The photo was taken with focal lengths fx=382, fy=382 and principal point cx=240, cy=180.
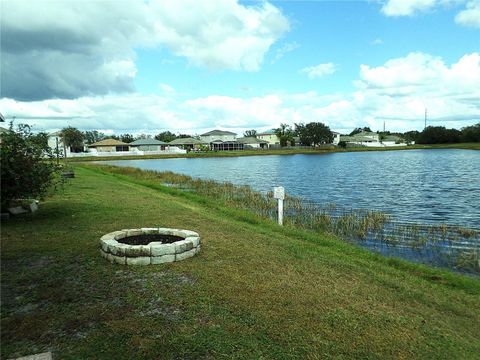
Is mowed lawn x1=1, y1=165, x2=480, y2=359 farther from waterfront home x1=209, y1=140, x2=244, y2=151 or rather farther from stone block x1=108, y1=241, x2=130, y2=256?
waterfront home x1=209, y1=140, x2=244, y2=151

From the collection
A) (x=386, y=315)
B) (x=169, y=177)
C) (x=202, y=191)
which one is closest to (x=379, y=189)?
(x=202, y=191)

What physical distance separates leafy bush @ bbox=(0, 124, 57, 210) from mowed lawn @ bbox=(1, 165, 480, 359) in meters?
1.34

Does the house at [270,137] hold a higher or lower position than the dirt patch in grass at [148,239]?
higher

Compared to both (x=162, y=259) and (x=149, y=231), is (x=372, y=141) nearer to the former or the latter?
(x=149, y=231)

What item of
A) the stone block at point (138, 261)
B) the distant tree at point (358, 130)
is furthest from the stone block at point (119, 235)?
the distant tree at point (358, 130)

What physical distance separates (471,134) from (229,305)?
4790 inches

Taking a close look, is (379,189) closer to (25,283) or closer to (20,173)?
(20,173)

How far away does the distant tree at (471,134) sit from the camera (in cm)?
10540

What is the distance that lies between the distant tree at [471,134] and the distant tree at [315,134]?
37446mm

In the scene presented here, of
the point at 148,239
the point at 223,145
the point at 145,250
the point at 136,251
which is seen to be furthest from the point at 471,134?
the point at 136,251

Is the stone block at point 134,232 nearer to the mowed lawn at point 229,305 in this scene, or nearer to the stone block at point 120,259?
the mowed lawn at point 229,305

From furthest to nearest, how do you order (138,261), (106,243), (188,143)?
1. (188,143)
2. (106,243)
3. (138,261)

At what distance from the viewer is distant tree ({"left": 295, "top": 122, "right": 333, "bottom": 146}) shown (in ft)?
A: 390

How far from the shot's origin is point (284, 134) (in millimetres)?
131125
